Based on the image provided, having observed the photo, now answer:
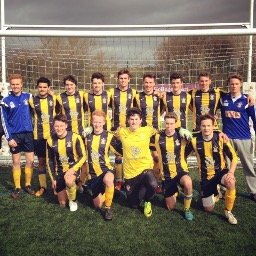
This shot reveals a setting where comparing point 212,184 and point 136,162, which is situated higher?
point 136,162

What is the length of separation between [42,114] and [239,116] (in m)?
2.77

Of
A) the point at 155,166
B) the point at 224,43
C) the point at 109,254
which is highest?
the point at 224,43

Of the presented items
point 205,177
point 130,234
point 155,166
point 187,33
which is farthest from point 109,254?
point 187,33

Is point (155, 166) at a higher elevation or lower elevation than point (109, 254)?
higher

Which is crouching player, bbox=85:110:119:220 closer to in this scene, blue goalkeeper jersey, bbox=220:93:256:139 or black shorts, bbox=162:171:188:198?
black shorts, bbox=162:171:188:198

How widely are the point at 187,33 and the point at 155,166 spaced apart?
2016mm

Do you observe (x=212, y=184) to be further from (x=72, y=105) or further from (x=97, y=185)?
(x=72, y=105)

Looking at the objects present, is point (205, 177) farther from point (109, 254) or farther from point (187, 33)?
point (187, 33)

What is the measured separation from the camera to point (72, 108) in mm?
4754

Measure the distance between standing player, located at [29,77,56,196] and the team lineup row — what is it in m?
0.01

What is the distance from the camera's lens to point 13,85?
4559 mm

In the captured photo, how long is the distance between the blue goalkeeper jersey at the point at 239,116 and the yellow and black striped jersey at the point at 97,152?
1.66 meters

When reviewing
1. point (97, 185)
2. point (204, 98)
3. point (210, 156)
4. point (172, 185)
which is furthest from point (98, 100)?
point (210, 156)

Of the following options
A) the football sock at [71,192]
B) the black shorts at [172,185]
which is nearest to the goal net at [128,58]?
the black shorts at [172,185]
